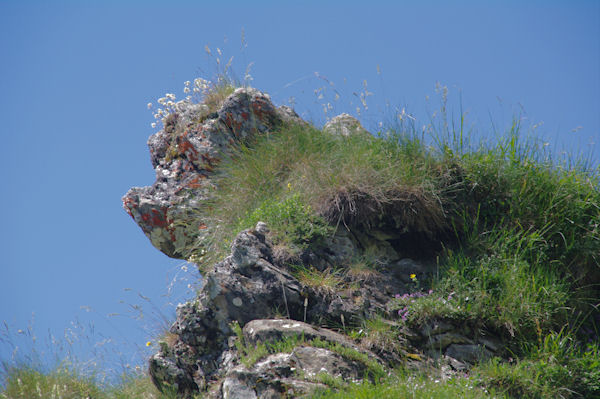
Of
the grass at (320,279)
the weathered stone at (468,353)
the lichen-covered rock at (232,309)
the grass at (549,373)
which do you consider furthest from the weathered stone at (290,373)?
the grass at (549,373)

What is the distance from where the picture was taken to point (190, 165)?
364 inches

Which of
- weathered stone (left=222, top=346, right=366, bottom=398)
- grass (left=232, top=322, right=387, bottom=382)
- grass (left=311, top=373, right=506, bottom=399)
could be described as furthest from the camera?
grass (left=232, top=322, right=387, bottom=382)

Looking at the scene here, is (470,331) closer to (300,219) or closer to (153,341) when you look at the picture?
(300,219)

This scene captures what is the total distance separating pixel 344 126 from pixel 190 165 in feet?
9.20

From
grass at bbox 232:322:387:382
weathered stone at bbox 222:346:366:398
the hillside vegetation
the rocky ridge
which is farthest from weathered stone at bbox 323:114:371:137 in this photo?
weathered stone at bbox 222:346:366:398

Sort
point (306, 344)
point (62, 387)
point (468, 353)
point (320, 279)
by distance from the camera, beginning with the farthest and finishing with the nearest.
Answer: point (320, 279)
point (468, 353)
point (62, 387)
point (306, 344)

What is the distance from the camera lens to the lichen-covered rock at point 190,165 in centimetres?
882

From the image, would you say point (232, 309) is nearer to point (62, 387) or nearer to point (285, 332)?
point (285, 332)

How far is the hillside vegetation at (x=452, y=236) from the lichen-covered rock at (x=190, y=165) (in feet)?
1.41

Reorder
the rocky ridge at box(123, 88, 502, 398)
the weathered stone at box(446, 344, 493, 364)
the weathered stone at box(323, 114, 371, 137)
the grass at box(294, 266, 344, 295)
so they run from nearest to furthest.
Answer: the rocky ridge at box(123, 88, 502, 398) < the weathered stone at box(446, 344, 493, 364) < the grass at box(294, 266, 344, 295) < the weathered stone at box(323, 114, 371, 137)

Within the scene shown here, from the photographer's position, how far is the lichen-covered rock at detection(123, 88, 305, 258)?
8820mm

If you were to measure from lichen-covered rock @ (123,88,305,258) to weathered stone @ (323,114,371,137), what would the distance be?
0.66 m

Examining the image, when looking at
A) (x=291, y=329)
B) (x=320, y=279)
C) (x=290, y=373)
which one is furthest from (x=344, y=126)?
A: (x=290, y=373)

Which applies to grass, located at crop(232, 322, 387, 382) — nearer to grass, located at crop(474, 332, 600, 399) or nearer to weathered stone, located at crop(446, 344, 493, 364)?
weathered stone, located at crop(446, 344, 493, 364)
